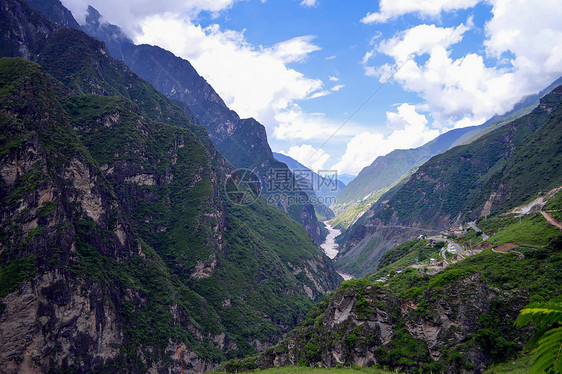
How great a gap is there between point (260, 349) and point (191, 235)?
179ft

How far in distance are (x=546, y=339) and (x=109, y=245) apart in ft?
353

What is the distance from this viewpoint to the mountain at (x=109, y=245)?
71625 millimetres

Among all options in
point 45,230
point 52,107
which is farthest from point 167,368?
point 52,107

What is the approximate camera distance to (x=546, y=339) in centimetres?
657

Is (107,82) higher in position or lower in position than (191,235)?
higher

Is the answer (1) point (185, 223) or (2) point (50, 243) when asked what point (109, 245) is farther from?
(1) point (185, 223)

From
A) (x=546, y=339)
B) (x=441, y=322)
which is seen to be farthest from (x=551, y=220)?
(x=546, y=339)

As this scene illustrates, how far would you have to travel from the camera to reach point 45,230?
2945 inches

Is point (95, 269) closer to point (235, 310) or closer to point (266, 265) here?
point (235, 310)

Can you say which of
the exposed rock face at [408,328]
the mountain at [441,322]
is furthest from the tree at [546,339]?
the exposed rock face at [408,328]

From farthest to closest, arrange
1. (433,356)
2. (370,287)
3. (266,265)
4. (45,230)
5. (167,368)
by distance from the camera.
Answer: (266,265), (167,368), (45,230), (370,287), (433,356)

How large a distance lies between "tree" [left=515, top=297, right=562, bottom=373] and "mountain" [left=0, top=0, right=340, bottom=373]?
8742 centimetres

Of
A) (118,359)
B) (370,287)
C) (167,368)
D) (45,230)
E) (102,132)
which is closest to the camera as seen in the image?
(370,287)

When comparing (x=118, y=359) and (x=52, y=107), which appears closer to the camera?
(x=118, y=359)
